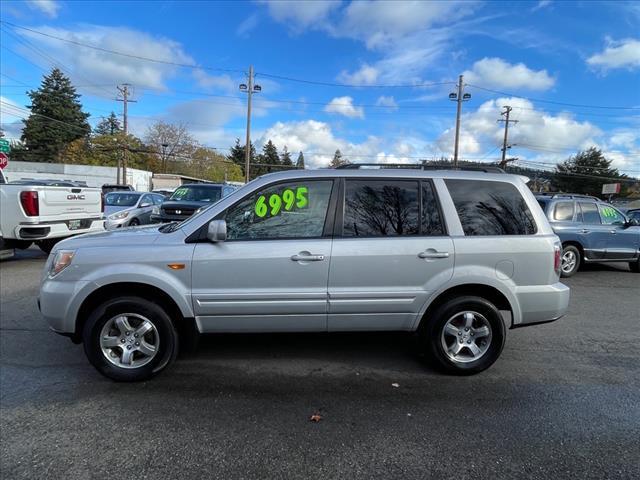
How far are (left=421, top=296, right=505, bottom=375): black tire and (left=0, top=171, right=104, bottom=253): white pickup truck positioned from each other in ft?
25.7

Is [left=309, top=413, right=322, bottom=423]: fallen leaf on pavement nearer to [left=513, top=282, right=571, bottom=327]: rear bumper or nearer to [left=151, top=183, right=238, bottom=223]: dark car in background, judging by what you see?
[left=513, top=282, right=571, bottom=327]: rear bumper

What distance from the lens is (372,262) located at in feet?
11.3

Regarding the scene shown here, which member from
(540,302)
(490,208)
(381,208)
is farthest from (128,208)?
(540,302)

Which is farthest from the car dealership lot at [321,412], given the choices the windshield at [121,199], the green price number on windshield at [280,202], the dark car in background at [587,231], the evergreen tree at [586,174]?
the evergreen tree at [586,174]

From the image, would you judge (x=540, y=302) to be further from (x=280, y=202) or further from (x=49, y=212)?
(x=49, y=212)

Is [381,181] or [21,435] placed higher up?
[381,181]

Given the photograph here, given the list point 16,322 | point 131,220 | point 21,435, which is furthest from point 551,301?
point 131,220

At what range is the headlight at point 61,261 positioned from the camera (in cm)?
338

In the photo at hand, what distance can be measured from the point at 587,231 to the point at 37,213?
11.5 m

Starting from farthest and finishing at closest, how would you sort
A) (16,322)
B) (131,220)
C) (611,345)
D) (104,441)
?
(131,220), (16,322), (611,345), (104,441)

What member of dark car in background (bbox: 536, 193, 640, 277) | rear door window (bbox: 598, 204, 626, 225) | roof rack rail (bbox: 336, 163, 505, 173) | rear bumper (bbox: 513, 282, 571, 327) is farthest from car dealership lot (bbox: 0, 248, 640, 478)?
rear door window (bbox: 598, 204, 626, 225)

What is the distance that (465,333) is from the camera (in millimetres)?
3670

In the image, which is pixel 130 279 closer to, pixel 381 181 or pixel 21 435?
pixel 21 435

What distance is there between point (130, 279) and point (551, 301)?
12.4 feet
